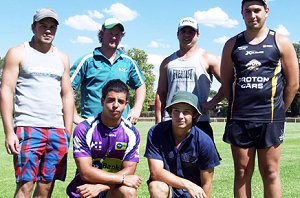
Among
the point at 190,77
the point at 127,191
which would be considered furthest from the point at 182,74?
the point at 127,191

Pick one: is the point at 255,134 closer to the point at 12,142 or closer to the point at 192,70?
the point at 192,70

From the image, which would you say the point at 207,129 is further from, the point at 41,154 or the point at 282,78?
the point at 41,154

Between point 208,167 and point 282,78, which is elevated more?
point 282,78

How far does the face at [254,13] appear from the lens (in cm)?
512

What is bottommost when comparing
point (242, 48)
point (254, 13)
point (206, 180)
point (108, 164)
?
point (206, 180)

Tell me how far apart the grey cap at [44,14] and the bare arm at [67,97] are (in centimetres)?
51

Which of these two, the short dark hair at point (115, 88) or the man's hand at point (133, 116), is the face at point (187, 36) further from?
the short dark hair at point (115, 88)

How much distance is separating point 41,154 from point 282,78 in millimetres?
2919

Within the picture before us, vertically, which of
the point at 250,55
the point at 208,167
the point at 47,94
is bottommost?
the point at 208,167

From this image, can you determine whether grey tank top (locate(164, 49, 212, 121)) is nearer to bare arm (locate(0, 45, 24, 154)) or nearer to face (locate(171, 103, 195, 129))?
face (locate(171, 103, 195, 129))

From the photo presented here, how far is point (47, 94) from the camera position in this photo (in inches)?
204

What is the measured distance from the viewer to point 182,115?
498 centimetres

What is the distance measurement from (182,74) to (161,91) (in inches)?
19.9

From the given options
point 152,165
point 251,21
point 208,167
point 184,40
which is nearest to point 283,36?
point 251,21
